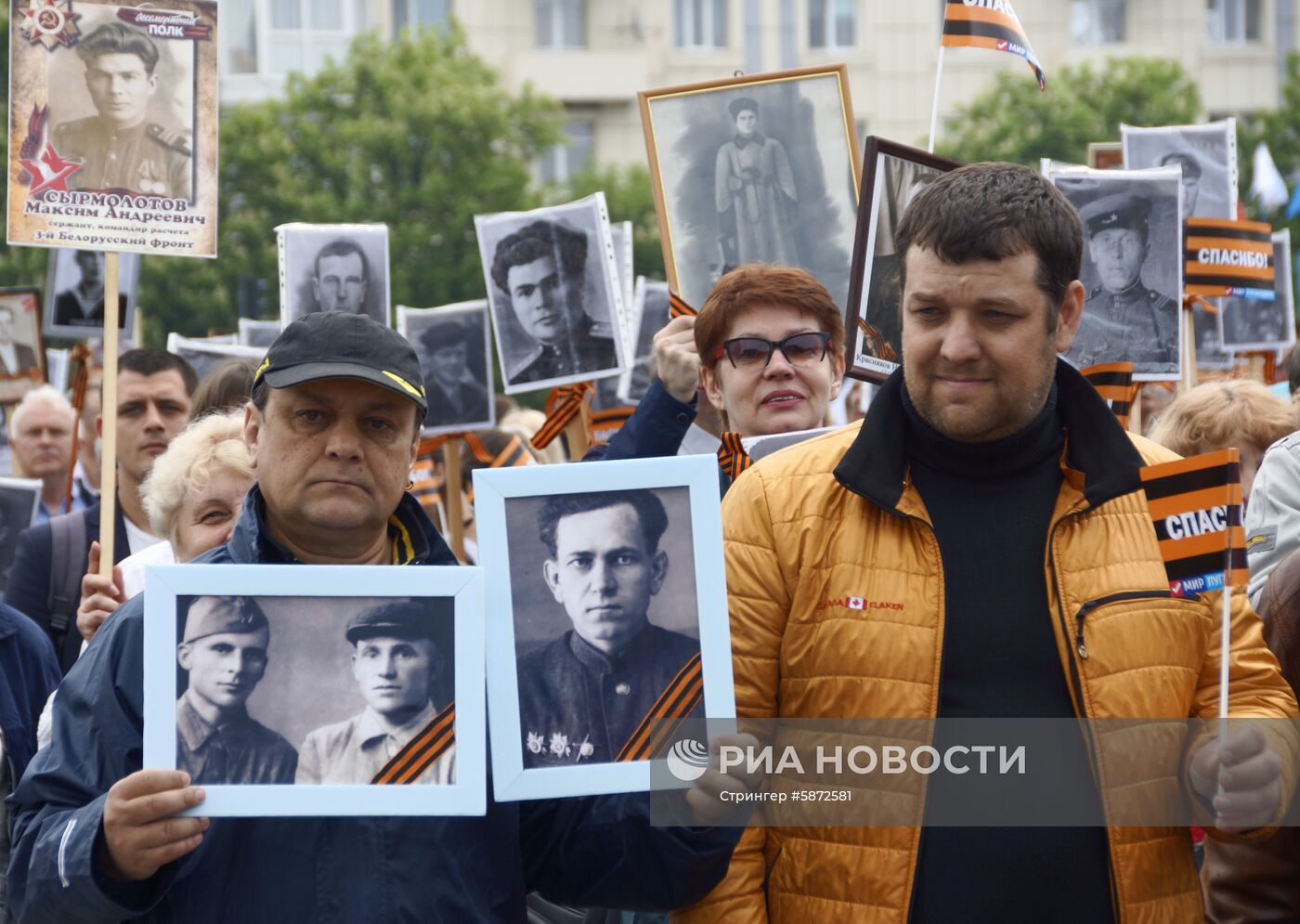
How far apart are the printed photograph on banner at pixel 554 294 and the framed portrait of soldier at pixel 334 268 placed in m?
0.49

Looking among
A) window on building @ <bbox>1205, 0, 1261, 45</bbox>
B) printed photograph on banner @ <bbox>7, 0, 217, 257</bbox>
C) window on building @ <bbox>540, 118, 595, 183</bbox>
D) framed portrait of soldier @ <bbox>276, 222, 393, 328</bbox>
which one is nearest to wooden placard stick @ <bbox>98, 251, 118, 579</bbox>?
printed photograph on banner @ <bbox>7, 0, 217, 257</bbox>

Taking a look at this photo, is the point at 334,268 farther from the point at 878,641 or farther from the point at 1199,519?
the point at 1199,519

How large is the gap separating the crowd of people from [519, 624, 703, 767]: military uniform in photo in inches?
5.2

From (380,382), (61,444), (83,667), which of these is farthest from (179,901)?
(61,444)

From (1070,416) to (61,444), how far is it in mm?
5882

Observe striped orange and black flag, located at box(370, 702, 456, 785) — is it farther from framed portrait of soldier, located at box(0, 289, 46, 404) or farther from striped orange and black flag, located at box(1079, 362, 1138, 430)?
framed portrait of soldier, located at box(0, 289, 46, 404)

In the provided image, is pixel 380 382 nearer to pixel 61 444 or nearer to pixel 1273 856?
pixel 1273 856

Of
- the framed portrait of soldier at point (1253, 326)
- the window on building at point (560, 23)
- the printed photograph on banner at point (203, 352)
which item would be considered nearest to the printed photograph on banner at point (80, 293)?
the printed photograph on banner at point (203, 352)

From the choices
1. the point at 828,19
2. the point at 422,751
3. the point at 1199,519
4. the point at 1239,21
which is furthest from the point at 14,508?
the point at 1239,21

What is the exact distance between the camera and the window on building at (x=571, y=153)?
3906cm

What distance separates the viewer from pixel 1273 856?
10.1ft

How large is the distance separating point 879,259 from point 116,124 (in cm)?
207

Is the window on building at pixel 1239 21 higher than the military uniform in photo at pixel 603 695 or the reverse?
higher

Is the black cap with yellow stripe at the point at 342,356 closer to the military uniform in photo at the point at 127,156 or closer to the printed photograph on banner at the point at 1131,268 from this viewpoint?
the military uniform in photo at the point at 127,156
